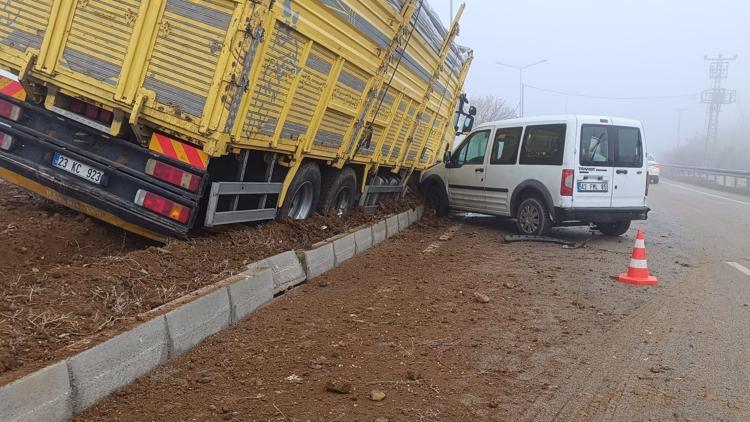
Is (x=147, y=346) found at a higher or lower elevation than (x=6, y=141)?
lower

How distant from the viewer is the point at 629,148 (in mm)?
9531

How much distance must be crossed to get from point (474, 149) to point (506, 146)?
974 millimetres

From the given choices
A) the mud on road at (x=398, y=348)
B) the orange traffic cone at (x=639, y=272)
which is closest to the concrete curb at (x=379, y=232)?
the mud on road at (x=398, y=348)

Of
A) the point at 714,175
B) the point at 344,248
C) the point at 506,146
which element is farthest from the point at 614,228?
the point at 714,175

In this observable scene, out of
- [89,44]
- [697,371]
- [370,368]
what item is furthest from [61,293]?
[697,371]

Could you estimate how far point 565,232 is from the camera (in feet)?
35.9

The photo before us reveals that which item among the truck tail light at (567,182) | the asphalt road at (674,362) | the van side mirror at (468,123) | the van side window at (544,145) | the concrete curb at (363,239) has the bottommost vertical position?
the asphalt road at (674,362)

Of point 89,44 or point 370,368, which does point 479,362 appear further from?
point 89,44

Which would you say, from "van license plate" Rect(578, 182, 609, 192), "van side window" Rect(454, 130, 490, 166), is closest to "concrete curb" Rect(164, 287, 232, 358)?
"van license plate" Rect(578, 182, 609, 192)

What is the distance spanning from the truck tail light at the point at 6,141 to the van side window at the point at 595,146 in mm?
7445

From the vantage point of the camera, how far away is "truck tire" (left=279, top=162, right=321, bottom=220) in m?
7.00

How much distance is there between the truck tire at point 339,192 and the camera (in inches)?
319

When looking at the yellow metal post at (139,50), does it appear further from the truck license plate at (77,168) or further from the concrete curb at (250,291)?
the concrete curb at (250,291)

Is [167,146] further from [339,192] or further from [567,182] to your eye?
[567,182]
